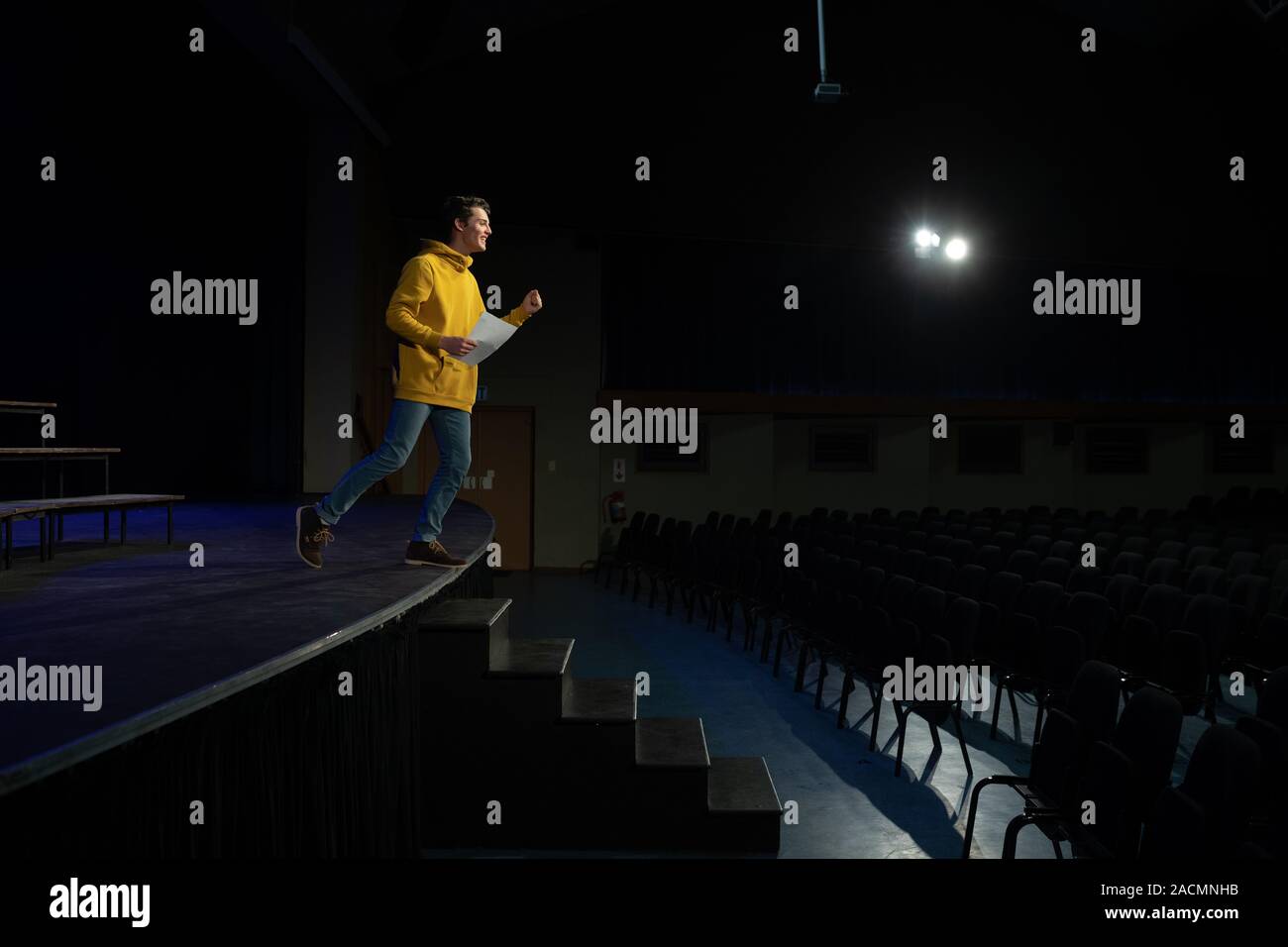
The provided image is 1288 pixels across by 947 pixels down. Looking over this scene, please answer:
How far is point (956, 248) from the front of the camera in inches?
441

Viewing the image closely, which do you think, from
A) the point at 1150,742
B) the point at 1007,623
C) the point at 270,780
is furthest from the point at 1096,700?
the point at 270,780

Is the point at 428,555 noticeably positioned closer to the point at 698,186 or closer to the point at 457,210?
the point at 457,210

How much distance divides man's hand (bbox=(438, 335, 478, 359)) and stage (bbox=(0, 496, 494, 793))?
31.8 inches

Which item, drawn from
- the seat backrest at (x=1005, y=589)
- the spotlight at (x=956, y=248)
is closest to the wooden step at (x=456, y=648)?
the seat backrest at (x=1005, y=589)

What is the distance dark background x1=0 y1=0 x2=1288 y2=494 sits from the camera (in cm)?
689

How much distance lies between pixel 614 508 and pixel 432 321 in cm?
891

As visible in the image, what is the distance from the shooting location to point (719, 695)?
5426 millimetres

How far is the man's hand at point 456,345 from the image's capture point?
2.90 meters

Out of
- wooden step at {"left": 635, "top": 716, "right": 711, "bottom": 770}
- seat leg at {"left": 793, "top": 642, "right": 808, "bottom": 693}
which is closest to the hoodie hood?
wooden step at {"left": 635, "top": 716, "right": 711, "bottom": 770}

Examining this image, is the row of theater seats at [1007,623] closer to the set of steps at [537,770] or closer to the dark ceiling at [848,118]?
the set of steps at [537,770]

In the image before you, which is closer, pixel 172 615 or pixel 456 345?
pixel 172 615

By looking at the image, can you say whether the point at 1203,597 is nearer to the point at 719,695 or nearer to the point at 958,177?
the point at 719,695

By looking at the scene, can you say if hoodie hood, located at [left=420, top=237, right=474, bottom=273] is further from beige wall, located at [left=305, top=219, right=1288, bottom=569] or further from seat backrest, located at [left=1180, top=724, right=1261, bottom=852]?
beige wall, located at [left=305, top=219, right=1288, bottom=569]

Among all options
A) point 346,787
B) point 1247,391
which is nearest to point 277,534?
point 346,787
